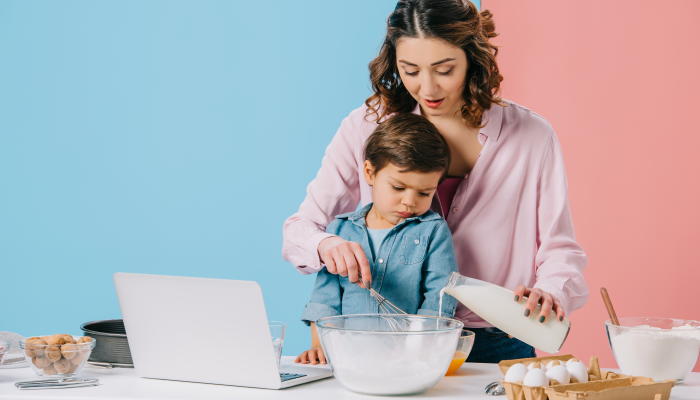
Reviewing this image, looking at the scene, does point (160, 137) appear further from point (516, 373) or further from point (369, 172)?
point (516, 373)

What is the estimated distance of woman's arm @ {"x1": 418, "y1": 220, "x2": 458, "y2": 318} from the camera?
154cm

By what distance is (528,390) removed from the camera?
37.5 inches

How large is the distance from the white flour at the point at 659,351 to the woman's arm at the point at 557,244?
0.25 metres

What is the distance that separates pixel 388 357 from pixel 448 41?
2.62 ft

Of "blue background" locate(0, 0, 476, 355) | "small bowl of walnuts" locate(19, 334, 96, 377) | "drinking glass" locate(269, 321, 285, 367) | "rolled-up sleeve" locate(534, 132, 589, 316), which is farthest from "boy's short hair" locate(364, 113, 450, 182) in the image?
"blue background" locate(0, 0, 476, 355)

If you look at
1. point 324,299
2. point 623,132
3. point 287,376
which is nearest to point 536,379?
point 287,376

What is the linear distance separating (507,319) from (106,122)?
8.84ft

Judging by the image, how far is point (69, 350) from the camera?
112 centimetres

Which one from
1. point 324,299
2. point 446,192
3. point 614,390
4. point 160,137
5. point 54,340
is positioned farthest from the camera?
point 160,137

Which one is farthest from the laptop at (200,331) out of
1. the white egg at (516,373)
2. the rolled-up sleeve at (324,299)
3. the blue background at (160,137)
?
the blue background at (160,137)

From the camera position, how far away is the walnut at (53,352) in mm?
1105

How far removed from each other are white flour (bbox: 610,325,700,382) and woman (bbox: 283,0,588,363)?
1.07 ft

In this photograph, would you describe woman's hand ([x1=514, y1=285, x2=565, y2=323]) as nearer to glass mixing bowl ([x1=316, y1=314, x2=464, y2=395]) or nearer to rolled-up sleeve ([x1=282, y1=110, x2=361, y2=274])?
glass mixing bowl ([x1=316, y1=314, x2=464, y2=395])

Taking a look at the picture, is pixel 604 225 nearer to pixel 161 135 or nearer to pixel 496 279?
pixel 496 279
